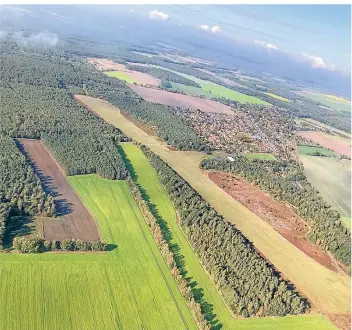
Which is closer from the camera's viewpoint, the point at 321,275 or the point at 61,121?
the point at 321,275

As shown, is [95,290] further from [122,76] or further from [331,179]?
[122,76]

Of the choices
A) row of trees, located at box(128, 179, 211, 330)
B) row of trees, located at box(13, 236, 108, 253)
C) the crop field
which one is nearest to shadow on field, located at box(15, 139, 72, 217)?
row of trees, located at box(13, 236, 108, 253)

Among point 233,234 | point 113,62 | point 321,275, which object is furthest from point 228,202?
point 113,62

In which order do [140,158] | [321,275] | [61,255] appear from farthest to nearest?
1. [140,158]
2. [321,275]
3. [61,255]

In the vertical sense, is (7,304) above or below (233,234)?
below

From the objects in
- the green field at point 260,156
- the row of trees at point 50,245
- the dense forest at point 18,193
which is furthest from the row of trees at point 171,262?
the green field at point 260,156

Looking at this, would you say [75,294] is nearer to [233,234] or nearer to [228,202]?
[233,234]

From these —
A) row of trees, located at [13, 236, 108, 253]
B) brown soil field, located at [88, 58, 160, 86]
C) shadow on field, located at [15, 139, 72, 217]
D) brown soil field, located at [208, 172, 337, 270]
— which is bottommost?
row of trees, located at [13, 236, 108, 253]

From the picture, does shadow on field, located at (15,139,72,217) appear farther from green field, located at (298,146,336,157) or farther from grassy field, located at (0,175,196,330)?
green field, located at (298,146,336,157)
